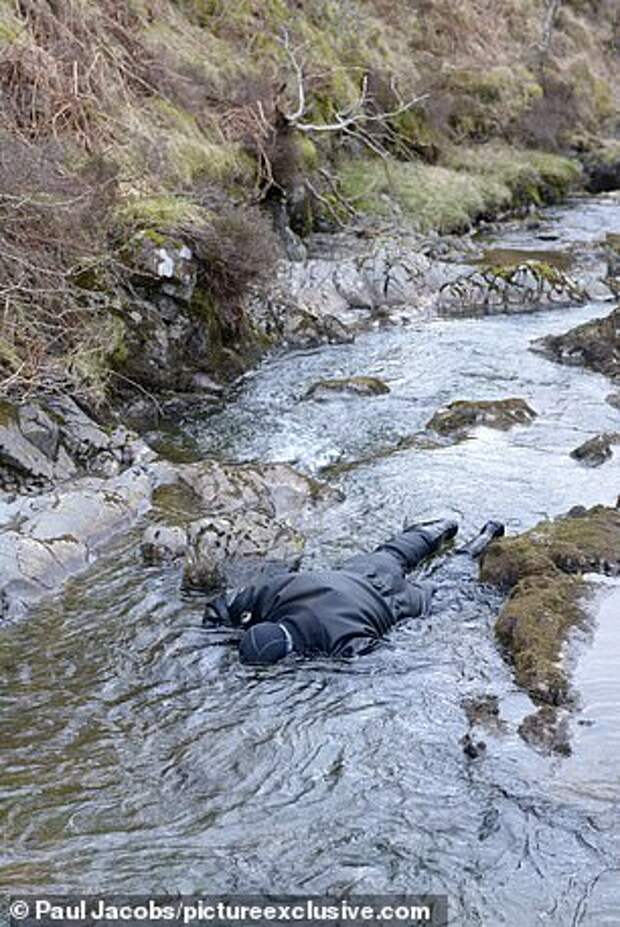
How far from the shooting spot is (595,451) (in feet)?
29.6

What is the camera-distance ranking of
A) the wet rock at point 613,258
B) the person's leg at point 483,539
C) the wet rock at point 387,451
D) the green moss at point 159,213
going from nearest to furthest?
1. the person's leg at point 483,539
2. the wet rock at point 387,451
3. the green moss at point 159,213
4. the wet rock at point 613,258

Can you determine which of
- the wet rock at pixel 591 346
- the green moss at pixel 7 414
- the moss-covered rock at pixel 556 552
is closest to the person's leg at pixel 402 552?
the moss-covered rock at pixel 556 552

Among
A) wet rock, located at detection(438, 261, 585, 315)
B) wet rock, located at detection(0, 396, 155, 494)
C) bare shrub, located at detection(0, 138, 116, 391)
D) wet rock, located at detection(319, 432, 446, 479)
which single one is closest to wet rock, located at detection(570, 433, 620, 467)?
wet rock, located at detection(319, 432, 446, 479)

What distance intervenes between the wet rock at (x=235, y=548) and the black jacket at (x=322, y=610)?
71cm

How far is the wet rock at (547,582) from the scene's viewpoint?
5387 mm

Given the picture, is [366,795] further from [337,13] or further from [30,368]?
[337,13]

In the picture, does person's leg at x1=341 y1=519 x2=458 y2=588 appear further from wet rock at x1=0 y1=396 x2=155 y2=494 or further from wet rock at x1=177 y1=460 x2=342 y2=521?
wet rock at x1=0 y1=396 x2=155 y2=494

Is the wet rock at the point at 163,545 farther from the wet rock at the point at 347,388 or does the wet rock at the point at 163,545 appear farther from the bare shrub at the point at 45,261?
the wet rock at the point at 347,388

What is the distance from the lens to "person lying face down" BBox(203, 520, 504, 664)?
18.1ft

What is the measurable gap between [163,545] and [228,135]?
975 cm

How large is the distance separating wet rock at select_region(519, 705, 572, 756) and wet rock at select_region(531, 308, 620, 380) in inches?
291

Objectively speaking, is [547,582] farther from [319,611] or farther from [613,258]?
[613,258]

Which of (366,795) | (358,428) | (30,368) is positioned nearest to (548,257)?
(358,428)

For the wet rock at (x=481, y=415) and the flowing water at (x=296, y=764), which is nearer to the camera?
the flowing water at (x=296, y=764)
